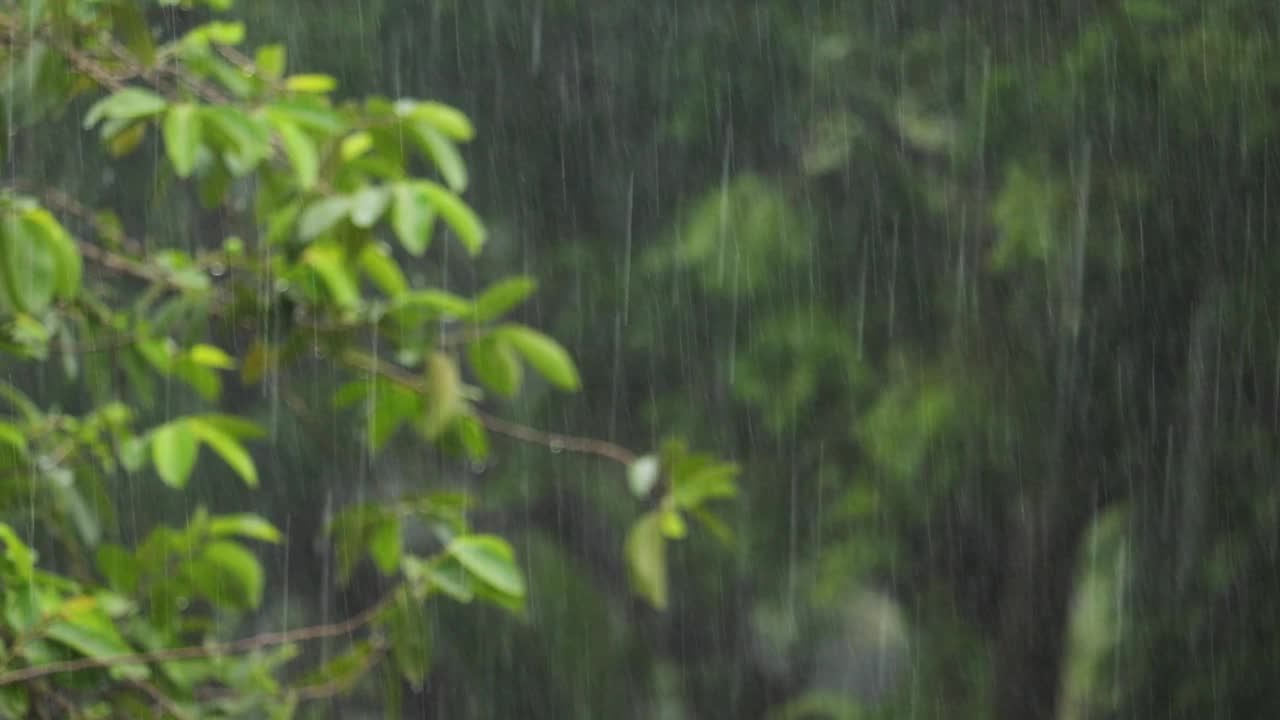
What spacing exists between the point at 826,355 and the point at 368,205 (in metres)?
3.70

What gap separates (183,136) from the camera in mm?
1756

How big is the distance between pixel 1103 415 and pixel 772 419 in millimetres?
1044

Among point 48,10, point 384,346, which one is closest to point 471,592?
point 384,346

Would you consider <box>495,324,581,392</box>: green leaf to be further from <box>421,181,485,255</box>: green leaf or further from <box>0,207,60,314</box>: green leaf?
<box>0,207,60,314</box>: green leaf

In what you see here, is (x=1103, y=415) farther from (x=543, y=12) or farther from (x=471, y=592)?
(x=471, y=592)

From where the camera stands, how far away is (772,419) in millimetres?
5402

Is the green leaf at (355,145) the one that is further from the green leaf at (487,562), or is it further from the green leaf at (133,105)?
the green leaf at (487,562)

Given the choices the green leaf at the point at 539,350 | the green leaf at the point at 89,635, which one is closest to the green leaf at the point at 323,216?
the green leaf at the point at 539,350

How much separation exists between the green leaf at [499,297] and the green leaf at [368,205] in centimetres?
16

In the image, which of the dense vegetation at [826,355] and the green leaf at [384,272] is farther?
the dense vegetation at [826,355]

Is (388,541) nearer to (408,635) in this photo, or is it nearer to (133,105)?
(408,635)

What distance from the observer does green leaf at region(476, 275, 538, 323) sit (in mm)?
1998

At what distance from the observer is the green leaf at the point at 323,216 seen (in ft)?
6.11

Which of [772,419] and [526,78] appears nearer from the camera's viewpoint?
[772,419]
